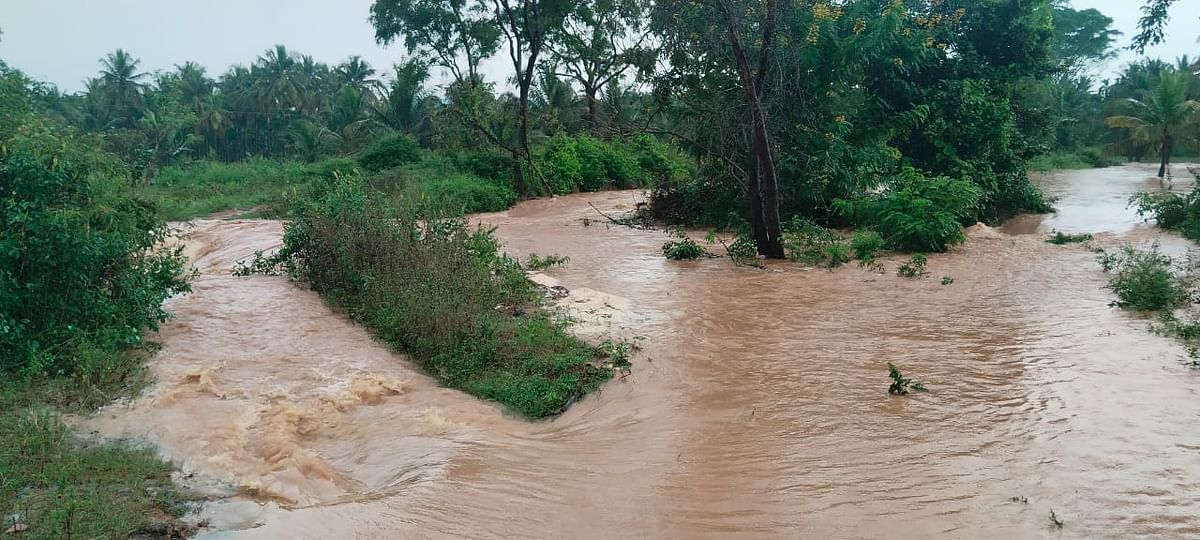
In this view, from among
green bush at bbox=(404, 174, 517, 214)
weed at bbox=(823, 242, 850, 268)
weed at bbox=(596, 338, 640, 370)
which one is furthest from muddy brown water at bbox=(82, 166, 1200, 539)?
green bush at bbox=(404, 174, 517, 214)

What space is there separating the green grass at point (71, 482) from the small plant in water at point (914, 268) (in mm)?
9847

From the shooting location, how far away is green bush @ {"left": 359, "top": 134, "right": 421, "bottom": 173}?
28.0 m

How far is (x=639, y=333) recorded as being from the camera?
28.8ft

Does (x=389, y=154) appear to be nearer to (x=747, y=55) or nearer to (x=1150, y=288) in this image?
(x=747, y=55)

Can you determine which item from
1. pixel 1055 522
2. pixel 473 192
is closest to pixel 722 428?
pixel 1055 522

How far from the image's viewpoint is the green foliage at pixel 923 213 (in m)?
13.8

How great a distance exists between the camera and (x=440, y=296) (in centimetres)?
822

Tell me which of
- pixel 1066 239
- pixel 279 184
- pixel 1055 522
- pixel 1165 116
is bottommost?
pixel 1055 522

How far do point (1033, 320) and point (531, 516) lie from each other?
266 inches

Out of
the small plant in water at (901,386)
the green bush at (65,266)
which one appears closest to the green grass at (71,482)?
the green bush at (65,266)

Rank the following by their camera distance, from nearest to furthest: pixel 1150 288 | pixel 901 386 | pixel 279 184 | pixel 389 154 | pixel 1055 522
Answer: pixel 1055 522 < pixel 901 386 < pixel 1150 288 < pixel 279 184 < pixel 389 154

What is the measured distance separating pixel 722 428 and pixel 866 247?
8.15 m

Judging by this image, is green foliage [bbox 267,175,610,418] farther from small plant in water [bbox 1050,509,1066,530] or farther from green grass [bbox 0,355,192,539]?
small plant in water [bbox 1050,509,1066,530]

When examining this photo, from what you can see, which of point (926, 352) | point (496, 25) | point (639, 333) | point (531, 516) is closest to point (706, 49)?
point (639, 333)
